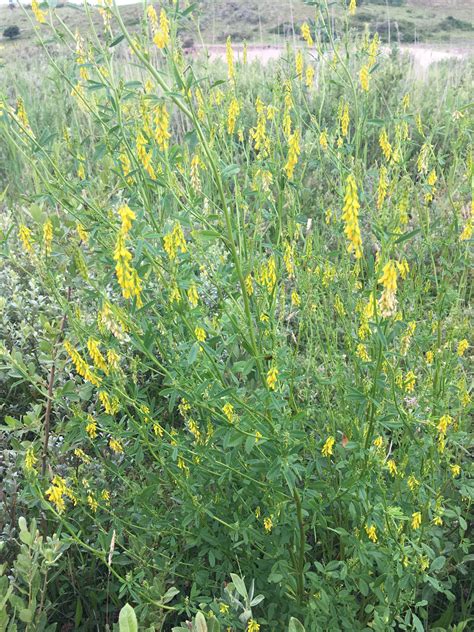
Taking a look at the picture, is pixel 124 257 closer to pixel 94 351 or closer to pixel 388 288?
pixel 94 351

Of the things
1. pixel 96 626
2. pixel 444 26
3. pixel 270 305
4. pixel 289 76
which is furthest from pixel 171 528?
pixel 444 26

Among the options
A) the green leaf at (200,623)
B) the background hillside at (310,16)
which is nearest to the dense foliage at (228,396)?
the green leaf at (200,623)

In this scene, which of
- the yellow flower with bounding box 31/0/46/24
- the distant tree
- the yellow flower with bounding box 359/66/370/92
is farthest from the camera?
the distant tree

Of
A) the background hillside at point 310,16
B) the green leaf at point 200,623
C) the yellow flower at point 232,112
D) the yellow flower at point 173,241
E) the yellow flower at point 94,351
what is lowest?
the background hillside at point 310,16

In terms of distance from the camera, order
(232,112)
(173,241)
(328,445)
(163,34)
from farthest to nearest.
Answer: (232,112)
(328,445)
(173,241)
(163,34)

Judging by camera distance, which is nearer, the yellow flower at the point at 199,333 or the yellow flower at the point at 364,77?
the yellow flower at the point at 199,333

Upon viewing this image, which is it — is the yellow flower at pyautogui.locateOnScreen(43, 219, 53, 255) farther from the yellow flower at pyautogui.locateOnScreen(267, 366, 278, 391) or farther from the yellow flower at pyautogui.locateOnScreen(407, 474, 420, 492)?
the yellow flower at pyautogui.locateOnScreen(407, 474, 420, 492)

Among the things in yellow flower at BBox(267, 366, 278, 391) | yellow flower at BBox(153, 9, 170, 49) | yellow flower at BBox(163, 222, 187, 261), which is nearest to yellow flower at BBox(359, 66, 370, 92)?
yellow flower at BBox(153, 9, 170, 49)

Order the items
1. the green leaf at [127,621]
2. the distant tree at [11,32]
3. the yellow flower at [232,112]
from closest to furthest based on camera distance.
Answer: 1. the green leaf at [127,621]
2. the yellow flower at [232,112]
3. the distant tree at [11,32]

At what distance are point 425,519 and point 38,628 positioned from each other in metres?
1.25

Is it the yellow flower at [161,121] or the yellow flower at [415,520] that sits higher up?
the yellow flower at [161,121]

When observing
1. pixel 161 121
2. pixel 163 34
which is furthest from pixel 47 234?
pixel 163 34

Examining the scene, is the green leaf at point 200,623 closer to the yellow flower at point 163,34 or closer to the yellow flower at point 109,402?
the yellow flower at point 109,402

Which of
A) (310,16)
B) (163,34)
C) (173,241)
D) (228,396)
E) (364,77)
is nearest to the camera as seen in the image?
(163,34)
